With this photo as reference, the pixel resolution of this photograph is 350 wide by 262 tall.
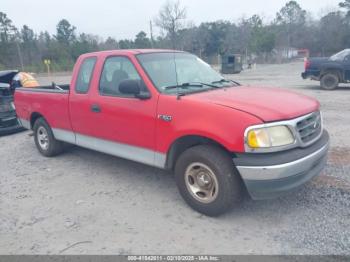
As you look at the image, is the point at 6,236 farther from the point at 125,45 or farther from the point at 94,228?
the point at 125,45

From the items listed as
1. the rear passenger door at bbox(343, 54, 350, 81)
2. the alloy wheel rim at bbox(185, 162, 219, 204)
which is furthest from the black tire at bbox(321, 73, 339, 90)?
the alloy wheel rim at bbox(185, 162, 219, 204)

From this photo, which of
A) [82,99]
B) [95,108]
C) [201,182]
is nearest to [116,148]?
[95,108]

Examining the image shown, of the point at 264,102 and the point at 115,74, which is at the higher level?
the point at 115,74

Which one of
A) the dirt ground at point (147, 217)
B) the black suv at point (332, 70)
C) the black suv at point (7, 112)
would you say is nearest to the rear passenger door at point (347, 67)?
the black suv at point (332, 70)

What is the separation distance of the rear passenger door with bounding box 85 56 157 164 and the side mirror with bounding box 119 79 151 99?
0.25 feet

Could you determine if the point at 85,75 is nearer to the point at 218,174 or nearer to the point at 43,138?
the point at 43,138

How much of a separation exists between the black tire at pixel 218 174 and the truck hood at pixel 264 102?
0.54m

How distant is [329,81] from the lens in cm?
1388

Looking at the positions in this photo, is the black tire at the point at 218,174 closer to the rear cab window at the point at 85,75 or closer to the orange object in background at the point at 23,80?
the rear cab window at the point at 85,75

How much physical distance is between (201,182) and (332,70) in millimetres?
12594

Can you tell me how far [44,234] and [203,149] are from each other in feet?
6.38

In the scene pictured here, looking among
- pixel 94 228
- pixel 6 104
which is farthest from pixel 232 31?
pixel 94 228

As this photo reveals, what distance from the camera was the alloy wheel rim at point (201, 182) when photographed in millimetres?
3500

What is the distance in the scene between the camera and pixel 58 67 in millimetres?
45250
